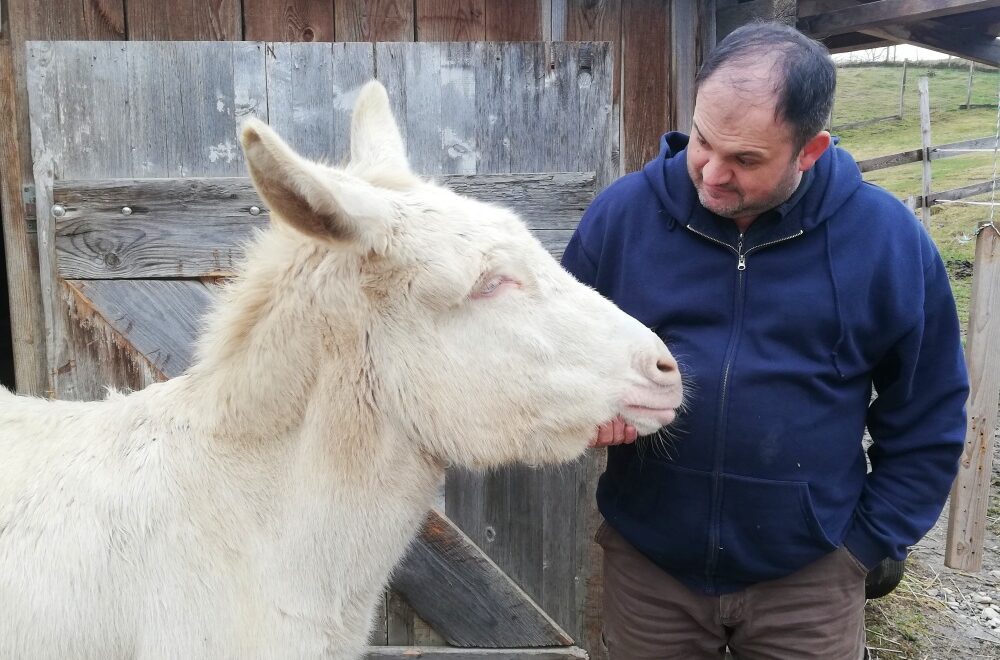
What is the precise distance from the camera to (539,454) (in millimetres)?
2184

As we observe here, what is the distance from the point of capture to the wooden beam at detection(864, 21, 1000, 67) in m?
5.66

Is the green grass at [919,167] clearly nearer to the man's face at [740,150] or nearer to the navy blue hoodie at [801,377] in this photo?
the navy blue hoodie at [801,377]

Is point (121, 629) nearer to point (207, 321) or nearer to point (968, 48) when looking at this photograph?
point (207, 321)

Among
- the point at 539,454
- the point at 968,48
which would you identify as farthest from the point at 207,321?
the point at 968,48

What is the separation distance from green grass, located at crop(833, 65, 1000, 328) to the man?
401 inches

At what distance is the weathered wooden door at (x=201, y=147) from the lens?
3.31 m

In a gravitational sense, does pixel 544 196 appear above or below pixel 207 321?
above

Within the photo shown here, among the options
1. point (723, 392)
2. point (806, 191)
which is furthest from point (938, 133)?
point (723, 392)

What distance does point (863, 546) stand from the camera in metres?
2.47

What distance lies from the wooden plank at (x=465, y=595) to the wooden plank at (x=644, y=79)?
2044mm

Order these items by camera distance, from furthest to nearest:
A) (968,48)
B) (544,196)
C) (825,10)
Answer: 1. (968,48)
2. (825,10)
3. (544,196)

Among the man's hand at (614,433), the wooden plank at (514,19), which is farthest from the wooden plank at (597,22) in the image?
the man's hand at (614,433)

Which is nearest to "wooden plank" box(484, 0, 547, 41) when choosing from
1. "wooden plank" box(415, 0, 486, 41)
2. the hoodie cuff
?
"wooden plank" box(415, 0, 486, 41)

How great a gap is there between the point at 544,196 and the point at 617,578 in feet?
5.54
